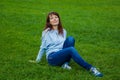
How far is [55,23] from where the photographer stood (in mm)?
8398

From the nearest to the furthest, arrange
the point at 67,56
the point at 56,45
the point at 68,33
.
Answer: the point at 67,56
the point at 56,45
the point at 68,33

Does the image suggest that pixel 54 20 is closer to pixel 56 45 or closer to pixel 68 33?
pixel 56 45

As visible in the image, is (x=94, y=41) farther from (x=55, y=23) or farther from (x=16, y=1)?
(x=16, y=1)

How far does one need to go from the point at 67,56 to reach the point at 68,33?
15.9 ft

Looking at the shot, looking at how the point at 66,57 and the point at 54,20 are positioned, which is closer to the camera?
the point at 66,57

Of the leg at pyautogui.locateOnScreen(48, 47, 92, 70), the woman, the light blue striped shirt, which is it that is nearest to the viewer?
the leg at pyautogui.locateOnScreen(48, 47, 92, 70)

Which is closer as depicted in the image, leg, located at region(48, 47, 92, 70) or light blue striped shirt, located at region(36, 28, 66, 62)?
leg, located at region(48, 47, 92, 70)

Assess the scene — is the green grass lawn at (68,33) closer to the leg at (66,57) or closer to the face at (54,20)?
the leg at (66,57)

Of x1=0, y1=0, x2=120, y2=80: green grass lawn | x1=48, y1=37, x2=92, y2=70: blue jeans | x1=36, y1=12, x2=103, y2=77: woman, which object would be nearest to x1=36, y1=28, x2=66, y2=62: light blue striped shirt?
x1=36, y1=12, x2=103, y2=77: woman

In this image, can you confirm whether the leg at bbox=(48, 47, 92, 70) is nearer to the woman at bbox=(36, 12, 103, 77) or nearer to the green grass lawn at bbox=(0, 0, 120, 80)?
the woman at bbox=(36, 12, 103, 77)

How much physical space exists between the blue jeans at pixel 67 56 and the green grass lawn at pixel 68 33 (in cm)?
17

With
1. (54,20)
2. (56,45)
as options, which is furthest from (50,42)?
(54,20)

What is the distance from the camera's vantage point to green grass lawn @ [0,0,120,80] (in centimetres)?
776

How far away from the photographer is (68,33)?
12812mm
